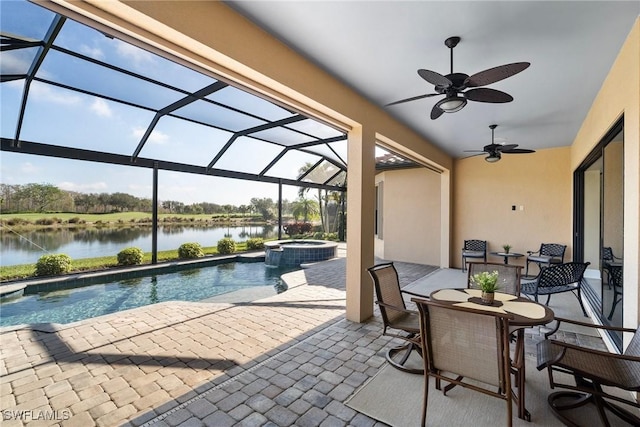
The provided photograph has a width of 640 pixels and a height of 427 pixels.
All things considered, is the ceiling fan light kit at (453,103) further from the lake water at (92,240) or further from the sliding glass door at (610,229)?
the lake water at (92,240)

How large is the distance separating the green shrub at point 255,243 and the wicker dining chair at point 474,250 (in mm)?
7322

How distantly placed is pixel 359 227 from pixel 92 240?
25.0 ft

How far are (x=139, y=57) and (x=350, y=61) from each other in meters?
3.00

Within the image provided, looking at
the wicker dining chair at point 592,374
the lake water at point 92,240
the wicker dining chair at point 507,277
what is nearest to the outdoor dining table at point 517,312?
the wicker dining chair at point 592,374

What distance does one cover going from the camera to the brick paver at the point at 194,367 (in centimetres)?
222

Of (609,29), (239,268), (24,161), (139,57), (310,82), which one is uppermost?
(139,57)

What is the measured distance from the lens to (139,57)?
402 centimetres

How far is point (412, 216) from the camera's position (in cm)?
935

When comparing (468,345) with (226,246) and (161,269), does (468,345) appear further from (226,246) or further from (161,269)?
(226,246)

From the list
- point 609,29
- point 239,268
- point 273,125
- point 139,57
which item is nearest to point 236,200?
point 239,268

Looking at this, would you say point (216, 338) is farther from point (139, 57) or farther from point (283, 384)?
point (139, 57)

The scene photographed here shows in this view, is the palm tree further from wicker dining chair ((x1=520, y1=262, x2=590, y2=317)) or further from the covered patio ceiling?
wicker dining chair ((x1=520, y1=262, x2=590, y2=317))

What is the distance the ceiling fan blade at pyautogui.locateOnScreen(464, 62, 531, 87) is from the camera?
2415mm

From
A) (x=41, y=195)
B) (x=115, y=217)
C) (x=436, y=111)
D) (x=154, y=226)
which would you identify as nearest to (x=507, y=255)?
(x=436, y=111)
